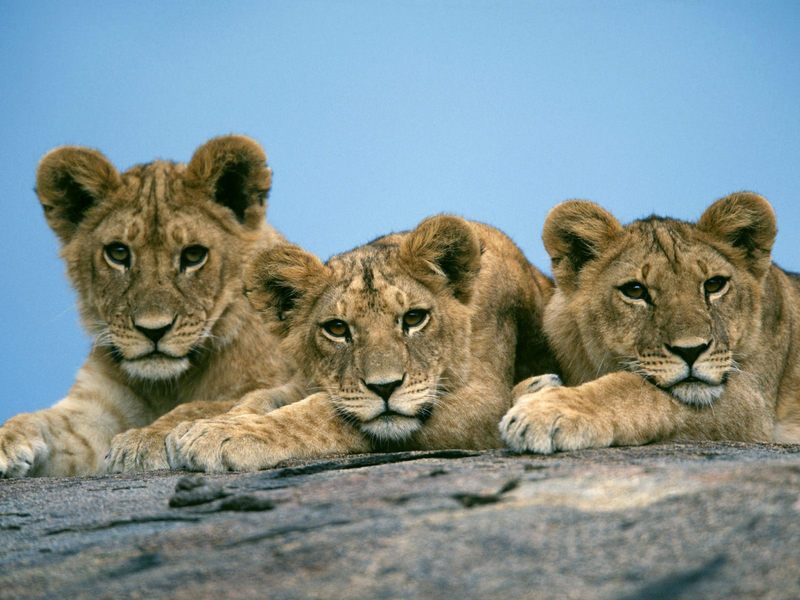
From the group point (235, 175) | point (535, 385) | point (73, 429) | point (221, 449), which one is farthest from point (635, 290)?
point (73, 429)

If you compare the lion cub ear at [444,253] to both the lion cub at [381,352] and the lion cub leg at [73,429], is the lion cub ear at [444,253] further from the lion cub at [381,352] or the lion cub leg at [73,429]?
the lion cub leg at [73,429]

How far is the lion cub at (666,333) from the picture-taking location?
445cm

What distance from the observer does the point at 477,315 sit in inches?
206

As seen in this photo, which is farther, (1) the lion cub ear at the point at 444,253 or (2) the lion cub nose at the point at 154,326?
(2) the lion cub nose at the point at 154,326

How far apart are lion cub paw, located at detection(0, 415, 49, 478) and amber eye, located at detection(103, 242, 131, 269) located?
36.0 inches

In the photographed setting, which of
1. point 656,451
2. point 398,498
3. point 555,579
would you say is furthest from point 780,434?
point 555,579

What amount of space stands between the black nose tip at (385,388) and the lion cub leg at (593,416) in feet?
1.63

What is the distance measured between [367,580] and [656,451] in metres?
2.04

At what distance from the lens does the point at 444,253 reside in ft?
16.6

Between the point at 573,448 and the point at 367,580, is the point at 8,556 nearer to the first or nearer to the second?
the point at 367,580

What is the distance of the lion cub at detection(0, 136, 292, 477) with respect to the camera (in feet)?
18.0

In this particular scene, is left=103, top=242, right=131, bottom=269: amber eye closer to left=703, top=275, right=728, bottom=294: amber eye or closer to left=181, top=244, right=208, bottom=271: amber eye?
left=181, top=244, right=208, bottom=271: amber eye

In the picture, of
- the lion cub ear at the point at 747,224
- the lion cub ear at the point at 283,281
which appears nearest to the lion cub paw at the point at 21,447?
the lion cub ear at the point at 283,281

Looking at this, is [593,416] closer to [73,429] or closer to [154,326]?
[154,326]
